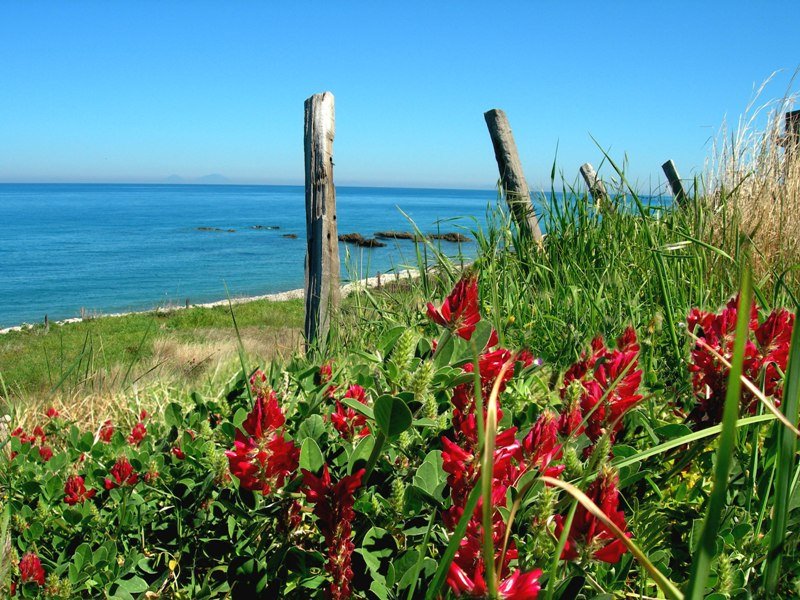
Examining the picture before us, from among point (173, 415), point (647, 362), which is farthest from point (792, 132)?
point (173, 415)

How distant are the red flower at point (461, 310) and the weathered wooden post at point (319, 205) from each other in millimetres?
4653

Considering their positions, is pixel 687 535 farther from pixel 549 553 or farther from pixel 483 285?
pixel 483 285

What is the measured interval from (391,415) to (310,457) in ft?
0.80

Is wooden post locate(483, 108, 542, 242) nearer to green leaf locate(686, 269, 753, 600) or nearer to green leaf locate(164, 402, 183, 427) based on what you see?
green leaf locate(164, 402, 183, 427)

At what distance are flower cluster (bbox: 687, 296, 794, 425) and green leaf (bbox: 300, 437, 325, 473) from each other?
78 centimetres

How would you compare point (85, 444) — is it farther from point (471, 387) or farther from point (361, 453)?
point (471, 387)

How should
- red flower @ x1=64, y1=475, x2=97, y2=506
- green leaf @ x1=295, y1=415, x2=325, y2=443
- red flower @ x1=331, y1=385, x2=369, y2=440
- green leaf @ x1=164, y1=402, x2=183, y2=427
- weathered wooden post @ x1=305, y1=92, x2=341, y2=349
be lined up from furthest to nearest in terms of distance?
weathered wooden post @ x1=305, y1=92, x2=341, y2=349
green leaf @ x1=164, y1=402, x2=183, y2=427
red flower @ x1=64, y1=475, x2=97, y2=506
red flower @ x1=331, y1=385, x2=369, y2=440
green leaf @ x1=295, y1=415, x2=325, y2=443

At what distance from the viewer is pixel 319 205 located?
5.95 metres

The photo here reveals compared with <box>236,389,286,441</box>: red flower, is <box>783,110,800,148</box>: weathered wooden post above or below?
above

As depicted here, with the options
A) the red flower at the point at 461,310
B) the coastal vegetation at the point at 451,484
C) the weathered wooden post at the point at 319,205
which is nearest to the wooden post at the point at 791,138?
the weathered wooden post at the point at 319,205

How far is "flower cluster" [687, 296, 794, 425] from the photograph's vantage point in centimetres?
135

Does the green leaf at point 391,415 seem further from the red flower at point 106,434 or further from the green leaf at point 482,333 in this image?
the red flower at point 106,434

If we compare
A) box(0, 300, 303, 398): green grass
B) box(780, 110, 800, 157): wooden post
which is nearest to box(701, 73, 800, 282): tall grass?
box(780, 110, 800, 157): wooden post

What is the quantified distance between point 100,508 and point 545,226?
13.0 ft
